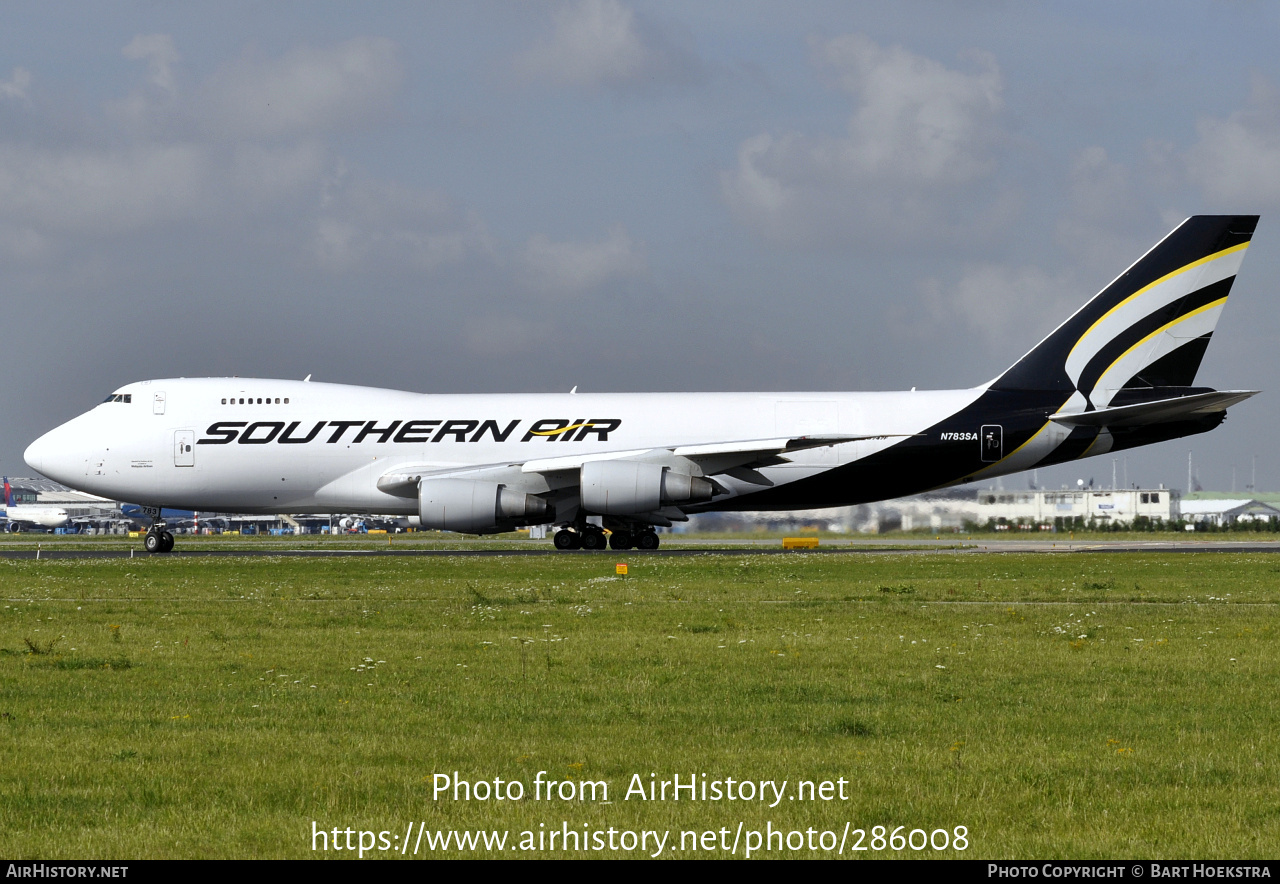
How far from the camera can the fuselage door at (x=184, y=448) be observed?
37.2 m

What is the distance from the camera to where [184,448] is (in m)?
37.2

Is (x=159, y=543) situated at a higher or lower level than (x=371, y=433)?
lower

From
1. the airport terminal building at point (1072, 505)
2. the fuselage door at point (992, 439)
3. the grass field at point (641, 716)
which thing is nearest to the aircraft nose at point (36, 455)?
the grass field at point (641, 716)

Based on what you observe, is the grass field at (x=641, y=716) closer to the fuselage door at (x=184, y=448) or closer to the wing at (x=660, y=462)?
the wing at (x=660, y=462)

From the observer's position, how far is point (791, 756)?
7930 millimetres

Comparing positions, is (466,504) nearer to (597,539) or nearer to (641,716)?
(597,539)

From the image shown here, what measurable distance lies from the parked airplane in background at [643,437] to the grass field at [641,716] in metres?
16.0

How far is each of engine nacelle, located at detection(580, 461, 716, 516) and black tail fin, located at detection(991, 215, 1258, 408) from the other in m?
9.29

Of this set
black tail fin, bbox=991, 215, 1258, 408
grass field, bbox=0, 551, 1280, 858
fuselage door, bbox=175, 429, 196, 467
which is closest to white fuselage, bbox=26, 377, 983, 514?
fuselage door, bbox=175, 429, 196, 467

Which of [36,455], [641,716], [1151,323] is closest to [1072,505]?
[1151,323]

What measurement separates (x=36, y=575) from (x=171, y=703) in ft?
59.6

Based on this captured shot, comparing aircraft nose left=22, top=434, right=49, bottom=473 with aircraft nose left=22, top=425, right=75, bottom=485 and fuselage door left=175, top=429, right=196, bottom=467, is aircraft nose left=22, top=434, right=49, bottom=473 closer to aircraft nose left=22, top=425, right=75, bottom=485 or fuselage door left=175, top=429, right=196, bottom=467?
aircraft nose left=22, top=425, right=75, bottom=485

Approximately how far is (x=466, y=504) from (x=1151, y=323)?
62.3 ft

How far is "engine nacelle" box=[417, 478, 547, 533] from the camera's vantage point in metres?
34.2
